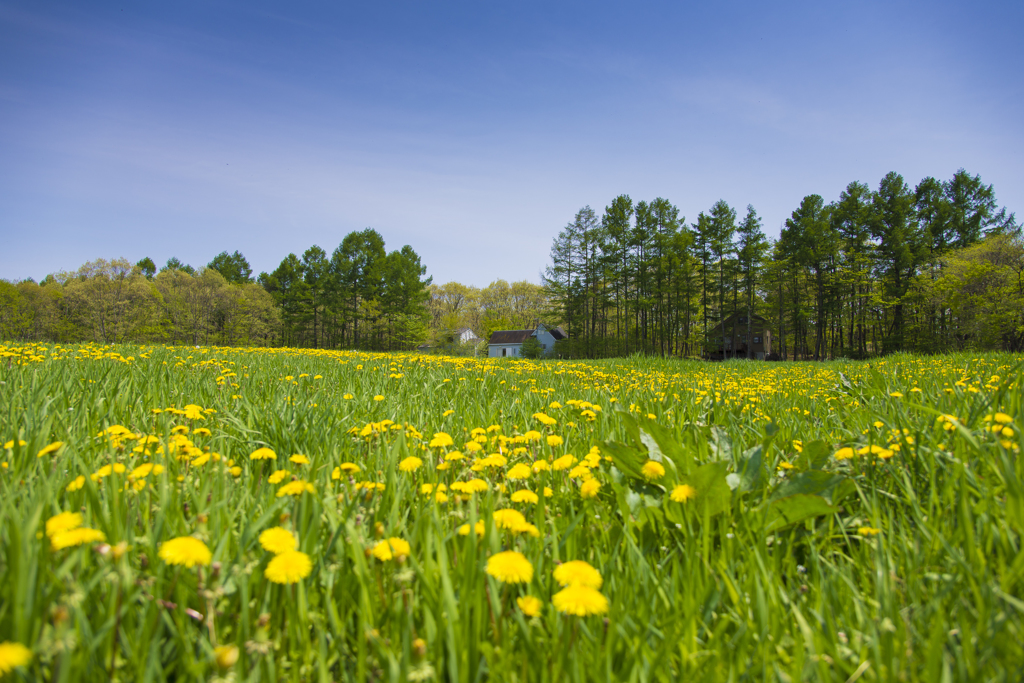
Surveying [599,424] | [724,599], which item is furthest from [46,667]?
[599,424]

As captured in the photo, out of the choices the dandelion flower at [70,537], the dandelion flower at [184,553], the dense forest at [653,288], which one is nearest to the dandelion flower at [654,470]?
the dandelion flower at [184,553]

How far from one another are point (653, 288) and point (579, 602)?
44.2 meters

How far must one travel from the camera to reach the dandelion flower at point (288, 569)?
841 mm

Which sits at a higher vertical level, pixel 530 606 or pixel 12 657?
pixel 12 657

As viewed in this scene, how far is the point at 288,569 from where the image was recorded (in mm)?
854

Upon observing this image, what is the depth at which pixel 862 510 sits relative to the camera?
1.56 m

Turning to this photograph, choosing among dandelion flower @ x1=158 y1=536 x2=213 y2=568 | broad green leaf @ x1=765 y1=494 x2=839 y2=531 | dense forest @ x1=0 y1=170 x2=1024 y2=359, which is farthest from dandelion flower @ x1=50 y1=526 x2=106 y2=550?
dense forest @ x1=0 y1=170 x2=1024 y2=359

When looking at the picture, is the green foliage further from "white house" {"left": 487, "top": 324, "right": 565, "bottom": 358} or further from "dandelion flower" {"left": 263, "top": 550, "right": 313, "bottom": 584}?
"dandelion flower" {"left": 263, "top": 550, "right": 313, "bottom": 584}

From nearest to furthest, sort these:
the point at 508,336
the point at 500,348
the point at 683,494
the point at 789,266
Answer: the point at 683,494 → the point at 789,266 → the point at 500,348 → the point at 508,336

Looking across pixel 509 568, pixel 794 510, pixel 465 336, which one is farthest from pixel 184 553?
pixel 465 336

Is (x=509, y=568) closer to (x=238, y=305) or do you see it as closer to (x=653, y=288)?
(x=653, y=288)

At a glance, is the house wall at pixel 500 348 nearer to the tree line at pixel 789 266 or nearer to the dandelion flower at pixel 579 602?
the tree line at pixel 789 266

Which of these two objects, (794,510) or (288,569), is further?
(794,510)

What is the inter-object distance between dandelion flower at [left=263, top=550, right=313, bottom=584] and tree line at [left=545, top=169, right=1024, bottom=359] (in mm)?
42639
